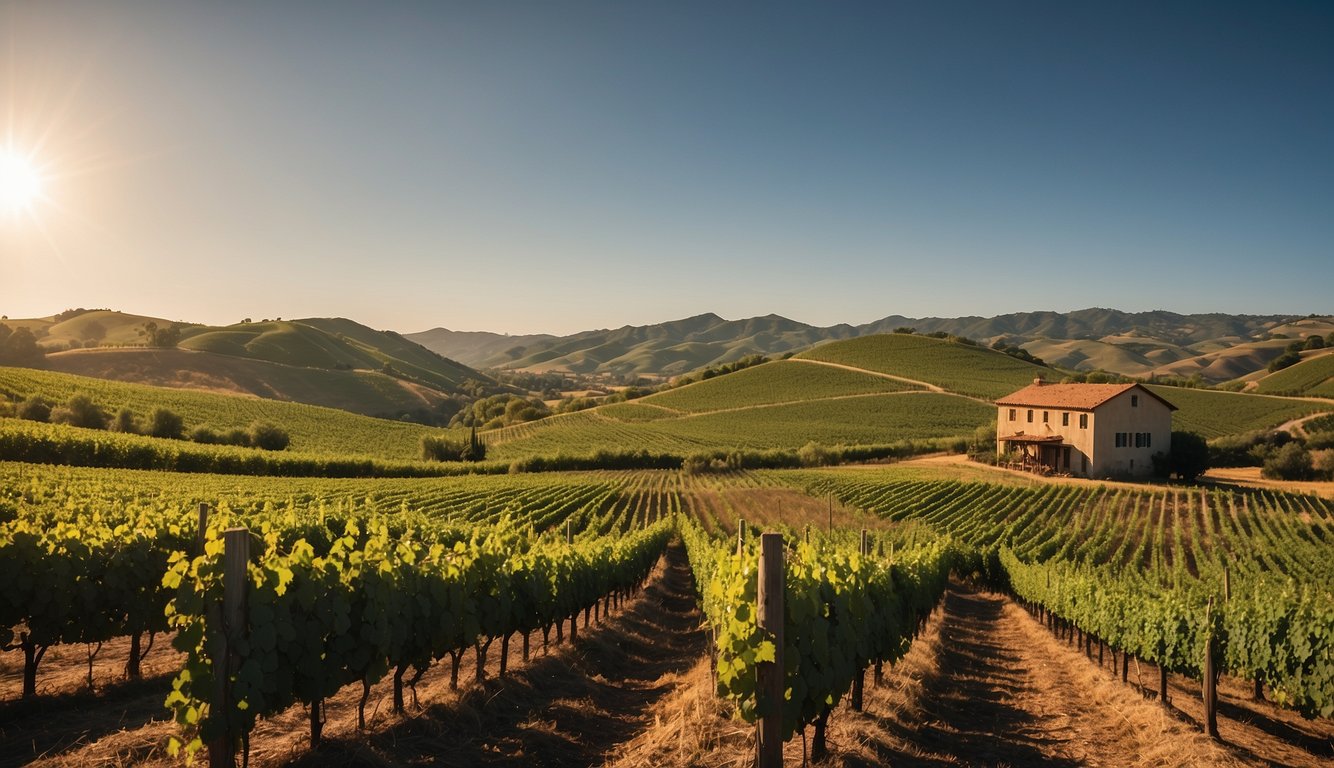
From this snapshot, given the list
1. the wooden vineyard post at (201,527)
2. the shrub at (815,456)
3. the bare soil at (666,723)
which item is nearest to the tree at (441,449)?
the shrub at (815,456)

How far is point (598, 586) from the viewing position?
14.8m

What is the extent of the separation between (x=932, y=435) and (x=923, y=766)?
7278 centimetres

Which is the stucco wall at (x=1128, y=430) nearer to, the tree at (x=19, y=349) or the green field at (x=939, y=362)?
the green field at (x=939, y=362)

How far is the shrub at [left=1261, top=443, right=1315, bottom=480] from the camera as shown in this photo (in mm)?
49656

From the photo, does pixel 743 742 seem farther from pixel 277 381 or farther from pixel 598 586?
pixel 277 381

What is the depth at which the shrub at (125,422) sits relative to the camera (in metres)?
51.6

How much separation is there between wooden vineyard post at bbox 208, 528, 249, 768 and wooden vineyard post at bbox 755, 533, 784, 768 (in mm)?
3940

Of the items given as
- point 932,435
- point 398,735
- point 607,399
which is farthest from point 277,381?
point 398,735

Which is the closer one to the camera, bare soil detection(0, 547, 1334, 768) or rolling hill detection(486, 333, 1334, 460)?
bare soil detection(0, 547, 1334, 768)

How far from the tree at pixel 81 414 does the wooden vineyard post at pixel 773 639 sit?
6027 cm

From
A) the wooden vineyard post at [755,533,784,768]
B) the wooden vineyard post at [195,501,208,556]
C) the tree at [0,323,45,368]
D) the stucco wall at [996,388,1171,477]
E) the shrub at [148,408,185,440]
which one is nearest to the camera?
the wooden vineyard post at [755,533,784,768]

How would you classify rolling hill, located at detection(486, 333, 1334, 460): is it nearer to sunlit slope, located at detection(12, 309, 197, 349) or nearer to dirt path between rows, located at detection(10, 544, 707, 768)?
dirt path between rows, located at detection(10, 544, 707, 768)

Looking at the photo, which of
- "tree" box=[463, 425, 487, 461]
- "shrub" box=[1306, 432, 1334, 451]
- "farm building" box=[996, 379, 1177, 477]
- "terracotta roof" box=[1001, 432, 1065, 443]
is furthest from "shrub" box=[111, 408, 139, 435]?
"shrub" box=[1306, 432, 1334, 451]

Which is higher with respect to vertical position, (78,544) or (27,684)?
(78,544)
